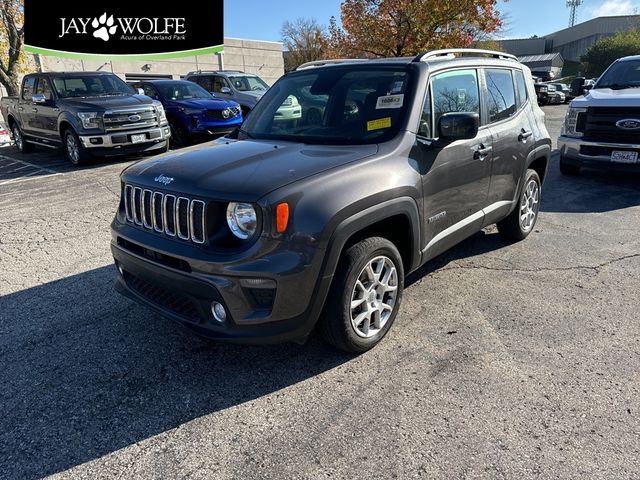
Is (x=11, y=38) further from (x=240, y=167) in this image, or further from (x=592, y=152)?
(x=592, y=152)

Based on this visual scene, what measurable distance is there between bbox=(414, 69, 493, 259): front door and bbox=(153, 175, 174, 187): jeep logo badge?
1.63 m

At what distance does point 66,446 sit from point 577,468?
98.2 inches

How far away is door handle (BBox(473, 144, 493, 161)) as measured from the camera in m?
3.90

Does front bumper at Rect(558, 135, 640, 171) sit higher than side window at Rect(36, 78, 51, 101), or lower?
lower

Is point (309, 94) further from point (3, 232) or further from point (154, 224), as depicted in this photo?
point (3, 232)

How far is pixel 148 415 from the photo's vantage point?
106 inches

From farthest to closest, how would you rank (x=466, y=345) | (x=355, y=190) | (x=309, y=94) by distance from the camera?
(x=309, y=94), (x=466, y=345), (x=355, y=190)

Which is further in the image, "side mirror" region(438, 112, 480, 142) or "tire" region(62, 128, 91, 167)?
"tire" region(62, 128, 91, 167)

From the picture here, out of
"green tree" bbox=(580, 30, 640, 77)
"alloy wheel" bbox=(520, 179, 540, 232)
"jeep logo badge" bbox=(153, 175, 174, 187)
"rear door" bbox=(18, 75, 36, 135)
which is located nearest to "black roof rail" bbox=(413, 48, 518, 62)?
"alloy wheel" bbox=(520, 179, 540, 232)

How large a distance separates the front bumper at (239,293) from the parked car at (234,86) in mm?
11631

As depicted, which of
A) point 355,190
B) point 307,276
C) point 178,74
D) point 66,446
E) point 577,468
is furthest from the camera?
point 178,74

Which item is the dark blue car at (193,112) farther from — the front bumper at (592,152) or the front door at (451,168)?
the front door at (451,168)

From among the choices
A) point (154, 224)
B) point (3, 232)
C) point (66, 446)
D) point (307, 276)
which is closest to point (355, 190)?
point (307, 276)

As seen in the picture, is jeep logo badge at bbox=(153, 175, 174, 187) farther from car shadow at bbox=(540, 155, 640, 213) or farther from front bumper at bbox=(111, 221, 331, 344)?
car shadow at bbox=(540, 155, 640, 213)
